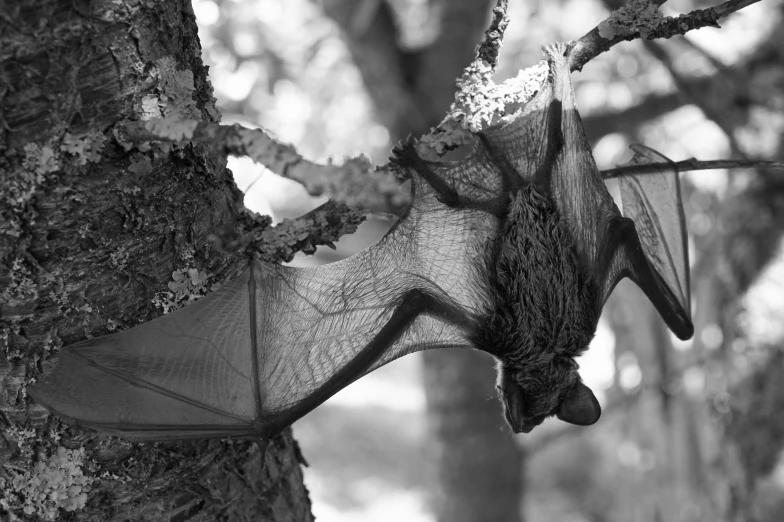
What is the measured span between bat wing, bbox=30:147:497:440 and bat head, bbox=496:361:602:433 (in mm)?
387

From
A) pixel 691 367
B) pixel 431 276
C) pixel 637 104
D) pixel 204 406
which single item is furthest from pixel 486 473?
Result: pixel 204 406

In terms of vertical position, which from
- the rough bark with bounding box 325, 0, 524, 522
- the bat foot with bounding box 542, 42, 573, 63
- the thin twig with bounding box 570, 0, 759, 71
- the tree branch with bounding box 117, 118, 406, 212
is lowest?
the tree branch with bounding box 117, 118, 406, 212

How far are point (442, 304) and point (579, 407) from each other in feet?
2.54

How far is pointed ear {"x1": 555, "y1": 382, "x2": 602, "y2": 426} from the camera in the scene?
261 centimetres

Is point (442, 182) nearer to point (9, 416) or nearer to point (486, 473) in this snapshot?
point (9, 416)

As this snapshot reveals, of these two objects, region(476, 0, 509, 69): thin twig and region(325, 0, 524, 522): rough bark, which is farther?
region(325, 0, 524, 522): rough bark

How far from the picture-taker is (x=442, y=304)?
2330 mm

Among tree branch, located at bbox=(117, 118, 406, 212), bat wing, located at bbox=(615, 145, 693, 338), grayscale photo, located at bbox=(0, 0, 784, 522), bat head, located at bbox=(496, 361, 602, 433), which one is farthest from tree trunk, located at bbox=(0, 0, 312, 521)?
bat wing, located at bbox=(615, 145, 693, 338)

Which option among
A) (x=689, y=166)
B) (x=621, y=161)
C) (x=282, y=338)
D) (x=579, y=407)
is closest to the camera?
(x=282, y=338)

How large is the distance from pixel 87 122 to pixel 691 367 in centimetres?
551

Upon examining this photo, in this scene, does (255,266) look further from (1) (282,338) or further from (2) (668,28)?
(2) (668,28)

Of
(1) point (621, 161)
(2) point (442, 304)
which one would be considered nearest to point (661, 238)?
(2) point (442, 304)

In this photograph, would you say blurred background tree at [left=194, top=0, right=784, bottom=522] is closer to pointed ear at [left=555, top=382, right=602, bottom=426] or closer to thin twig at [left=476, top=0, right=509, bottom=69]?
pointed ear at [left=555, top=382, right=602, bottom=426]

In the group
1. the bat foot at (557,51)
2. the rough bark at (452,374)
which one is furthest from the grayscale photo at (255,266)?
the rough bark at (452,374)
